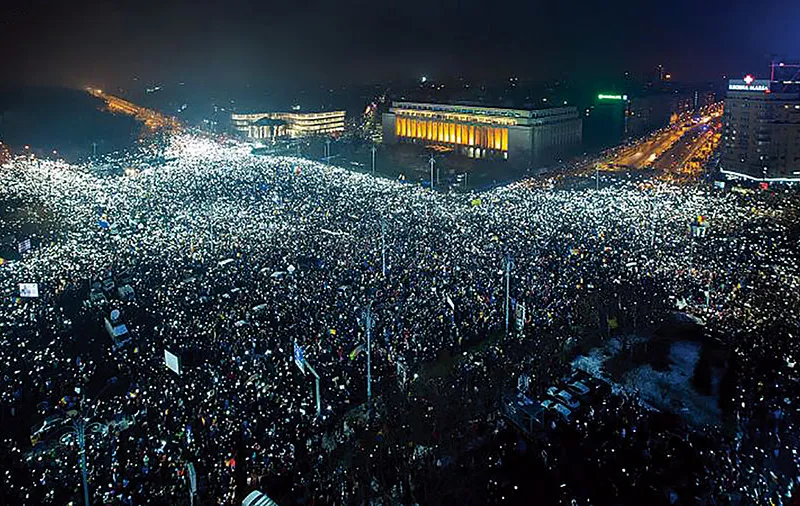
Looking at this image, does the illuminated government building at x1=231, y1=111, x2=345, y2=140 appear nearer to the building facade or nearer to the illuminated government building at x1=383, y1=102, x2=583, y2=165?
the illuminated government building at x1=383, y1=102, x2=583, y2=165

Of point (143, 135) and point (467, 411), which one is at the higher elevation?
point (143, 135)

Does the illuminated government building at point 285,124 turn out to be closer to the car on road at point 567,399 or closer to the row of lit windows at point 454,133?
the row of lit windows at point 454,133

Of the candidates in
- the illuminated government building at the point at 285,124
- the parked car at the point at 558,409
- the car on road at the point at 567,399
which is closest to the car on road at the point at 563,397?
the car on road at the point at 567,399

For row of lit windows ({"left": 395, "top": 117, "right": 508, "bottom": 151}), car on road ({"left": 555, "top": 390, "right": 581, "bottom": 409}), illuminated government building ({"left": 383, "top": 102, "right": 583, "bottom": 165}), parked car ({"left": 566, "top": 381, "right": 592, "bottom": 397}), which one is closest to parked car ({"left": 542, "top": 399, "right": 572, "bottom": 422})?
car on road ({"left": 555, "top": 390, "right": 581, "bottom": 409})

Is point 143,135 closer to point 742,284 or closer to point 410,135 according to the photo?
point 410,135

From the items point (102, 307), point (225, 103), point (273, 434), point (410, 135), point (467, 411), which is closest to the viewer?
point (273, 434)

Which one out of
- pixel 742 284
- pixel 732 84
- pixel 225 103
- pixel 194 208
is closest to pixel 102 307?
pixel 194 208
